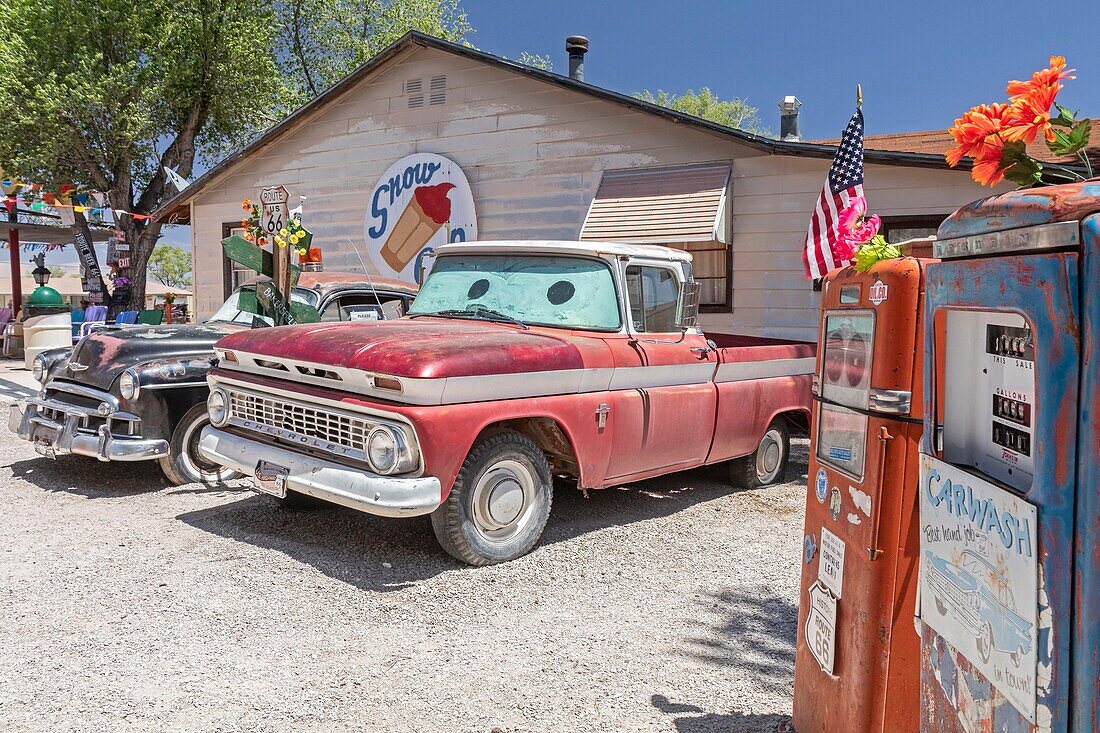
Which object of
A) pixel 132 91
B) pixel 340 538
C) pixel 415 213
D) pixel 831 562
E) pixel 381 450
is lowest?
pixel 340 538

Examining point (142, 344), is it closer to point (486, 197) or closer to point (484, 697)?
point (484, 697)

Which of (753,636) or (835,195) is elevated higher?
(835,195)

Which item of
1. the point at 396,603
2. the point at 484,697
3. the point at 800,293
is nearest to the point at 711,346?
the point at 396,603

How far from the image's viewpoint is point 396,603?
13.9 feet

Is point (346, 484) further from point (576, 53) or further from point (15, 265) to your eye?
point (15, 265)

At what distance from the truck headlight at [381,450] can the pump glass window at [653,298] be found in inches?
78.0

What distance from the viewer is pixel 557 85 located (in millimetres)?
11125

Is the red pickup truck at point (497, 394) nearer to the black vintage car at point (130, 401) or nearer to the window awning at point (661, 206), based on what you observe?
the black vintage car at point (130, 401)

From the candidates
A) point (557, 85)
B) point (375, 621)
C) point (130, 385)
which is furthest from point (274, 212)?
point (557, 85)

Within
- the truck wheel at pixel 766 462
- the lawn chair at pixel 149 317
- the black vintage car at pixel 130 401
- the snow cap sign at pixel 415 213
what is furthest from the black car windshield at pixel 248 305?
the lawn chair at pixel 149 317

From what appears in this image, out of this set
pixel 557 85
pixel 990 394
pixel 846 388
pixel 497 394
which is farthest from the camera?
pixel 557 85

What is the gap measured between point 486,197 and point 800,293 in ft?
15.1

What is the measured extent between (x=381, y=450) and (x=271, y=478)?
2.67ft

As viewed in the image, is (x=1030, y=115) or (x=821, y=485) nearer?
(x=1030, y=115)
